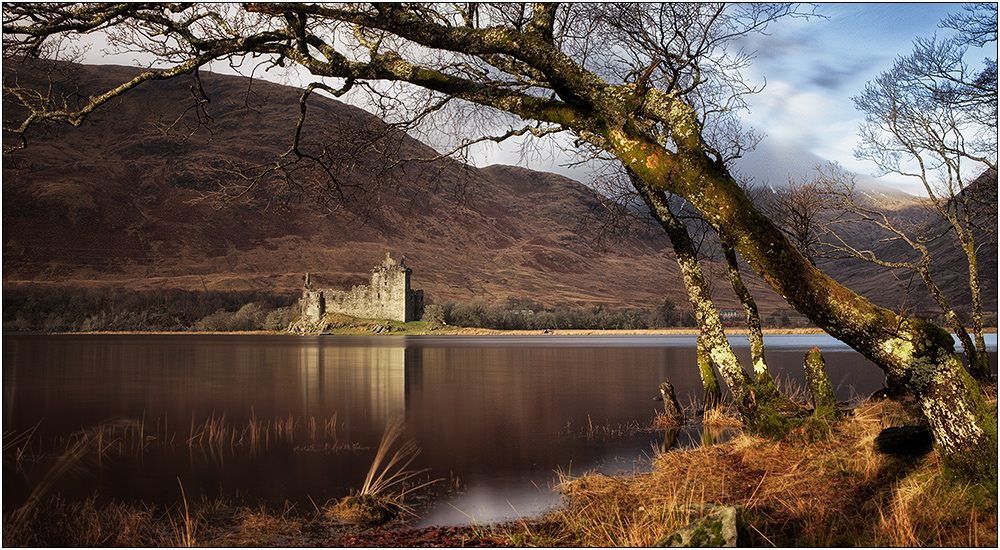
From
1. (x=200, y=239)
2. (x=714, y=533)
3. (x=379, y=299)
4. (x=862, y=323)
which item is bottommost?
(x=379, y=299)

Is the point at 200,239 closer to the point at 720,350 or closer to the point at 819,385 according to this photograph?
the point at 720,350

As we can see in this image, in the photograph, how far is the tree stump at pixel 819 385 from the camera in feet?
26.4

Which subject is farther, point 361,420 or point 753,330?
point 361,420

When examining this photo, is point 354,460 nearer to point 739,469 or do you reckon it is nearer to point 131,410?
point 739,469

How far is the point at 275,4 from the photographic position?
5473 millimetres

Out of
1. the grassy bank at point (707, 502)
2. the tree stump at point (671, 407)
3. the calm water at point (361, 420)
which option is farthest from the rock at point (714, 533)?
the tree stump at point (671, 407)

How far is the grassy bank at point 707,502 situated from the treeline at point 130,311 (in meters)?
89.0

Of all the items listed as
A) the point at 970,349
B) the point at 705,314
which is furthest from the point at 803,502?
the point at 970,349

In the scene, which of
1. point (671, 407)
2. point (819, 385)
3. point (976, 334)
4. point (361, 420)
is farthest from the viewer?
point (361, 420)

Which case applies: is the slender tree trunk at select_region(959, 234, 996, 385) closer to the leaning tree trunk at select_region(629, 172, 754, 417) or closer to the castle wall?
the leaning tree trunk at select_region(629, 172, 754, 417)

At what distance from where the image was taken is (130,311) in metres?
101

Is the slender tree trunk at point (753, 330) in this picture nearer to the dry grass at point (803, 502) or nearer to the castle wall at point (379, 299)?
the dry grass at point (803, 502)

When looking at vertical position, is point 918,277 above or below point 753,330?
above

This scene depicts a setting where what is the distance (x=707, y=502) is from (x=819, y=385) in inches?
136
